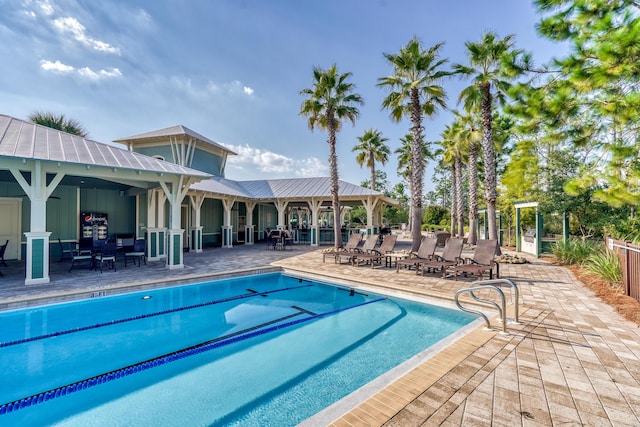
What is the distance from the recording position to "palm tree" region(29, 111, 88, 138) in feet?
49.3

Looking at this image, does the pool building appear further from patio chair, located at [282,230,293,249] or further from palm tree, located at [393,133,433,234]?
palm tree, located at [393,133,433,234]

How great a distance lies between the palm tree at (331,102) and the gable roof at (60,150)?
683cm

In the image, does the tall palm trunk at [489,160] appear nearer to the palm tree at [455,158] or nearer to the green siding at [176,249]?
the palm tree at [455,158]

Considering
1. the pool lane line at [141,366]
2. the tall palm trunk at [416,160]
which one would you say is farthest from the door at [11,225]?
the tall palm trunk at [416,160]

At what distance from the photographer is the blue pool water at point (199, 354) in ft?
10.5

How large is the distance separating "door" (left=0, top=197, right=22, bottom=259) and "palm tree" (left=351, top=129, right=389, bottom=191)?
21.1 metres

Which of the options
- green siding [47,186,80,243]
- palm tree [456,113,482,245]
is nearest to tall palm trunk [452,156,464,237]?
palm tree [456,113,482,245]

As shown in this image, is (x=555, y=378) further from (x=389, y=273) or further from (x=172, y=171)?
(x=172, y=171)

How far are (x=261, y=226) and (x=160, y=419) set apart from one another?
1972 centimetres

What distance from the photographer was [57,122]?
15.8 meters

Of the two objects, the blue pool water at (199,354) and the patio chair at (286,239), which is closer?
the blue pool water at (199,354)

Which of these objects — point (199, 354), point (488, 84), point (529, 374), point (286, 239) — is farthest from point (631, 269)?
point (286, 239)

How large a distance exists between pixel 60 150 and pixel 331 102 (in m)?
10.3

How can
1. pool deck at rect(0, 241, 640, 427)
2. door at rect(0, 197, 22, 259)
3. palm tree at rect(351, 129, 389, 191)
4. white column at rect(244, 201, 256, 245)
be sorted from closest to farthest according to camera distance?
1. pool deck at rect(0, 241, 640, 427)
2. door at rect(0, 197, 22, 259)
3. white column at rect(244, 201, 256, 245)
4. palm tree at rect(351, 129, 389, 191)
